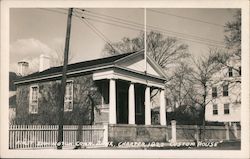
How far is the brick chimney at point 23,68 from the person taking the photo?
11430 mm

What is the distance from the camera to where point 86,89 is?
13945 millimetres

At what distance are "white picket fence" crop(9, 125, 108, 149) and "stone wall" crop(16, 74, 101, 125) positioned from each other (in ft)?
3.04

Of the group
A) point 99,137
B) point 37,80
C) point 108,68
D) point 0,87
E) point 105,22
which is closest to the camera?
point 0,87

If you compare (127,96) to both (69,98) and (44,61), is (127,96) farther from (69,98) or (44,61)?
(44,61)

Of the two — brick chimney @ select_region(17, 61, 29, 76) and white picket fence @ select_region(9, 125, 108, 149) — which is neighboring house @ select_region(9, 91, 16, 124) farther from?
brick chimney @ select_region(17, 61, 29, 76)

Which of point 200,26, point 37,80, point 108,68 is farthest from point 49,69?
point 200,26

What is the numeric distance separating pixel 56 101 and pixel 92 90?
1.44m

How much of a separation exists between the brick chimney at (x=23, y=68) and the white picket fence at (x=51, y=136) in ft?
5.80

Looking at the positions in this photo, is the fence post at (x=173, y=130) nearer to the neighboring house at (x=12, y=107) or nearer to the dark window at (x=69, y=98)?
the dark window at (x=69, y=98)

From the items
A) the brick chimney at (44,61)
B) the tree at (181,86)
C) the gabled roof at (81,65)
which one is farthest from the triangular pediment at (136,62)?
the brick chimney at (44,61)

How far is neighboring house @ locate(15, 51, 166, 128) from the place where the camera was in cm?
1315

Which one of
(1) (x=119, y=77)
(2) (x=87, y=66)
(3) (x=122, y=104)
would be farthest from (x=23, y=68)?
(3) (x=122, y=104)
